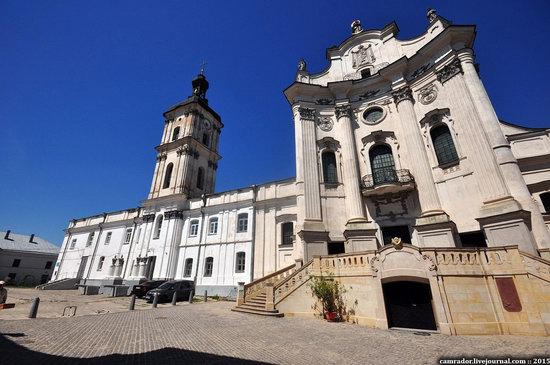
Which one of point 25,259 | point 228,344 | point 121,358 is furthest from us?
point 25,259

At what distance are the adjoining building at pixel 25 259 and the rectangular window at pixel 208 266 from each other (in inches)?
1489

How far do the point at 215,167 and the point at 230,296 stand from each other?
68.6 feet

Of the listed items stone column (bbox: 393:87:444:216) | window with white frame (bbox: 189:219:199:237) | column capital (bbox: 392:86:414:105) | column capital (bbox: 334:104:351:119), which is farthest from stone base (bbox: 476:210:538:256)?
window with white frame (bbox: 189:219:199:237)

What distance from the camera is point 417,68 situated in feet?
64.0

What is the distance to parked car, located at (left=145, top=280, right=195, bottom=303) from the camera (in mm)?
17581

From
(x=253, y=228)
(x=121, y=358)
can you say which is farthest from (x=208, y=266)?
(x=121, y=358)

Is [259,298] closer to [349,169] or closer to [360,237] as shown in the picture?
[360,237]

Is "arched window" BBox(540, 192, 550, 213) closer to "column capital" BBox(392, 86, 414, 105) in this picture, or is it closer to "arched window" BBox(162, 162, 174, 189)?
"column capital" BBox(392, 86, 414, 105)

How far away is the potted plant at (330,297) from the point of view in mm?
11281

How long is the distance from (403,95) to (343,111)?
4.69 meters

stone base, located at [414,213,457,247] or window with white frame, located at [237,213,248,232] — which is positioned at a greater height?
window with white frame, located at [237,213,248,232]

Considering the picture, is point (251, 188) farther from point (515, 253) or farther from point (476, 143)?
point (515, 253)

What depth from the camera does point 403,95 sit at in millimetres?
18875

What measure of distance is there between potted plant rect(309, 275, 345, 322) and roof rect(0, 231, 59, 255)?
5996 centimetres
